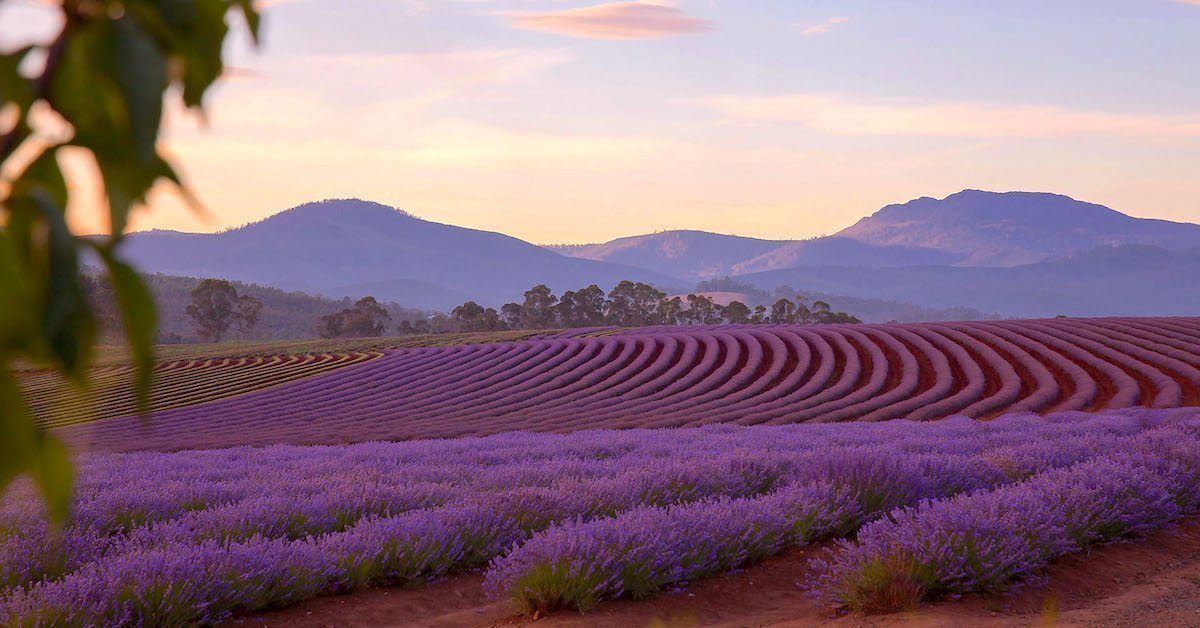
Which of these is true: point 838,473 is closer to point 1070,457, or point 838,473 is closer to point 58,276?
point 1070,457

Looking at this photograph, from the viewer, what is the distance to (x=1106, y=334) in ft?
118

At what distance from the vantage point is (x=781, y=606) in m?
4.95

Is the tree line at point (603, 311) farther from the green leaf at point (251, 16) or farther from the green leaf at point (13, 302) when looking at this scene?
the green leaf at point (13, 302)

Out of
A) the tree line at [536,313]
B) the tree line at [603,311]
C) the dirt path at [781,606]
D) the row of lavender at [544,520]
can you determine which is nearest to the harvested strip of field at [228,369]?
the row of lavender at [544,520]

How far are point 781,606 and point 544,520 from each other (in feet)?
5.74

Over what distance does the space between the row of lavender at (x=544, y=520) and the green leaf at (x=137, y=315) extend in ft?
13.2

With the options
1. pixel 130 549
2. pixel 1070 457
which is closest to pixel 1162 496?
pixel 1070 457

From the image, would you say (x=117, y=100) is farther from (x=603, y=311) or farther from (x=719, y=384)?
(x=603, y=311)

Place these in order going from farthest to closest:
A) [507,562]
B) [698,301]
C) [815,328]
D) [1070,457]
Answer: [698,301] < [815,328] < [1070,457] < [507,562]

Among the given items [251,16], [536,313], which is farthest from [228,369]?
[536,313]

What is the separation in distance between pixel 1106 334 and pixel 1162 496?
110 ft

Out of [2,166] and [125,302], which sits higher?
[2,166]

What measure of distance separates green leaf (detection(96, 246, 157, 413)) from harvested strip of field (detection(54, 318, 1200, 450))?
20541 mm

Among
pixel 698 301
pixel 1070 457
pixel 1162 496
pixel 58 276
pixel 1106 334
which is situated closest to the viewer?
pixel 58 276
